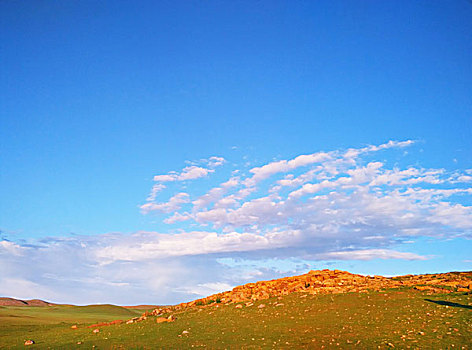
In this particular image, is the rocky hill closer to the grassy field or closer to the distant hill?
the grassy field

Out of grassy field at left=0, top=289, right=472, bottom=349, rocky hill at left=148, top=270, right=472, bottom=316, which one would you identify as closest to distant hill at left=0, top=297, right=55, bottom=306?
grassy field at left=0, top=289, right=472, bottom=349

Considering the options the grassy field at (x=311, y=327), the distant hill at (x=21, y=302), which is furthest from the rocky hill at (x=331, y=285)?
the distant hill at (x=21, y=302)

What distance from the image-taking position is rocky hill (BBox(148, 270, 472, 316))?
127 feet

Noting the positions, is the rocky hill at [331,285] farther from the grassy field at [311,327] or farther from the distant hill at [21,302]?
the distant hill at [21,302]

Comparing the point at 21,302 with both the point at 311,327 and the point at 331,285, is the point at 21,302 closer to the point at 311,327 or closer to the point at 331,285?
the point at 331,285

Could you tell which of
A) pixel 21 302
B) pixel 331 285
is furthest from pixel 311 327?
pixel 21 302

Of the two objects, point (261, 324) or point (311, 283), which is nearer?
point (261, 324)

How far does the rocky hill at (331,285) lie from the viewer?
38.6 metres

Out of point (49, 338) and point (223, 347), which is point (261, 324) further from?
point (49, 338)

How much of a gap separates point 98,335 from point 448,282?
3437 cm

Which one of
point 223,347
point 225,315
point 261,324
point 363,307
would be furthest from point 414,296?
point 223,347

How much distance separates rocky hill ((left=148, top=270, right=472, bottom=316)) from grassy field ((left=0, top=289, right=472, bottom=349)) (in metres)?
2.73

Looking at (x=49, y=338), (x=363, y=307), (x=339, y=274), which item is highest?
(x=339, y=274)

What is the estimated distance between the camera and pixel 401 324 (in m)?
25.5
